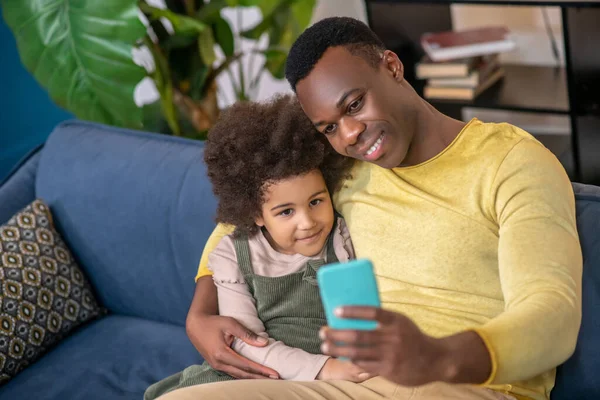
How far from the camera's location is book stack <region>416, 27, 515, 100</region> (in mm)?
3039

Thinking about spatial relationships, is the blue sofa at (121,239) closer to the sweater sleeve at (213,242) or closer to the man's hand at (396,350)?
the sweater sleeve at (213,242)

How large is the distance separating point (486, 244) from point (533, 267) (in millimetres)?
189

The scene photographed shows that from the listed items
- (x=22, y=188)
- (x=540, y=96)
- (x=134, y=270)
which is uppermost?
(x=22, y=188)

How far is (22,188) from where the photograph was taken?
2.24 metres

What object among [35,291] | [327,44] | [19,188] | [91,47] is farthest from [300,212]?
[91,47]

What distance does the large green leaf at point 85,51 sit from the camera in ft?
7.75

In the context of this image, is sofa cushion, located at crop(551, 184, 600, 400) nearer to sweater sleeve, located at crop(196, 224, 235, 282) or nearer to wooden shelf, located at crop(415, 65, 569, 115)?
sweater sleeve, located at crop(196, 224, 235, 282)

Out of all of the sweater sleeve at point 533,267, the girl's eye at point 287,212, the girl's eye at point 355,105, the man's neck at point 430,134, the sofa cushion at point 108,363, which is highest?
the girl's eye at point 355,105

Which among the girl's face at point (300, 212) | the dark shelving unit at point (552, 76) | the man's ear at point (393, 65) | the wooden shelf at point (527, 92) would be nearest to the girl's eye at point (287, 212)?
the girl's face at point (300, 212)

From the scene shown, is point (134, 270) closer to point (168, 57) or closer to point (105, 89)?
point (105, 89)

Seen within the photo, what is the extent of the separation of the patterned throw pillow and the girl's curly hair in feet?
1.96

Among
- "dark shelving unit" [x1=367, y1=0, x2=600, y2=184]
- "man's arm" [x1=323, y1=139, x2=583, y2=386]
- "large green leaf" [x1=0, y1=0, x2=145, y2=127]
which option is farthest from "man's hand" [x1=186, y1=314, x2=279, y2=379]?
"dark shelving unit" [x1=367, y1=0, x2=600, y2=184]

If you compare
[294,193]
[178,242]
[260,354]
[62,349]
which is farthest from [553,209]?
[62,349]

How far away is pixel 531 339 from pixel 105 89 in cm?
168
